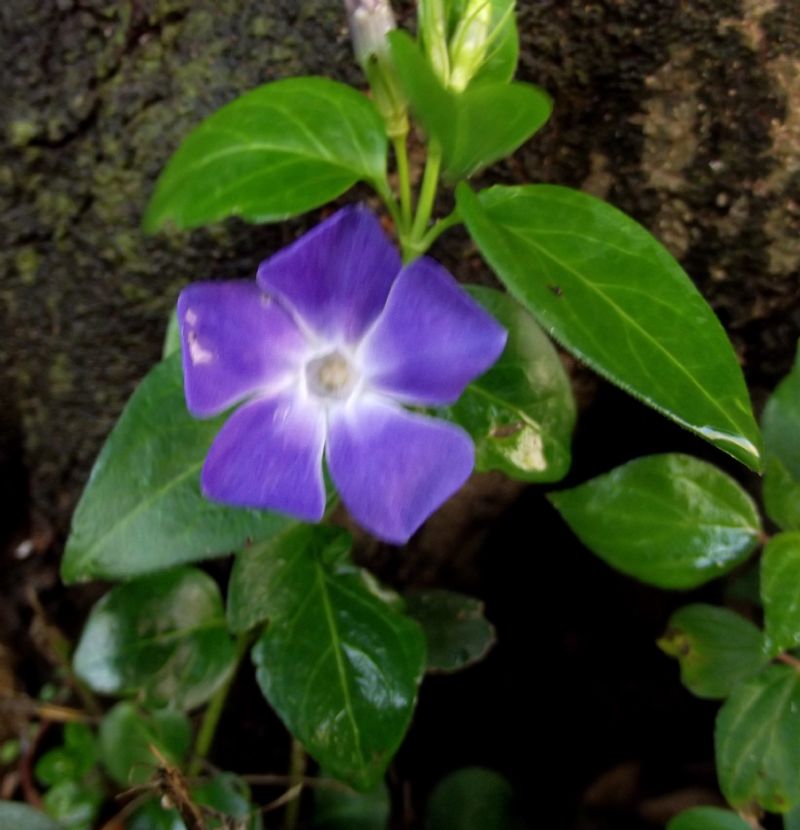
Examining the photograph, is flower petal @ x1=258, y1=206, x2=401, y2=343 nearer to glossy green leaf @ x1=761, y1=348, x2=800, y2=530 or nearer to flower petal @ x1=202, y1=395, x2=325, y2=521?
flower petal @ x1=202, y1=395, x2=325, y2=521

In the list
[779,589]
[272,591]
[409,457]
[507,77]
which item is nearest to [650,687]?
[779,589]

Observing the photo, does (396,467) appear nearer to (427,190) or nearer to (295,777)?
(427,190)

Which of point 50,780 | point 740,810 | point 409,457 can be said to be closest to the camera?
point 409,457

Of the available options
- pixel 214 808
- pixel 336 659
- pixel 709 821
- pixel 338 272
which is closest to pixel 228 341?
pixel 338 272

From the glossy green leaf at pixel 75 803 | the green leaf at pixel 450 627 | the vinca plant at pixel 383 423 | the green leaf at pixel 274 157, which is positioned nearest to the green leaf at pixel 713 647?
the vinca plant at pixel 383 423

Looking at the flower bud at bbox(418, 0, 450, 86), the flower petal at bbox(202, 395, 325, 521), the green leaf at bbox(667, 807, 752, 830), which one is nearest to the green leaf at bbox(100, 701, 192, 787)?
the flower petal at bbox(202, 395, 325, 521)

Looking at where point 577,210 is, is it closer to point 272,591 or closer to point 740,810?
point 272,591
